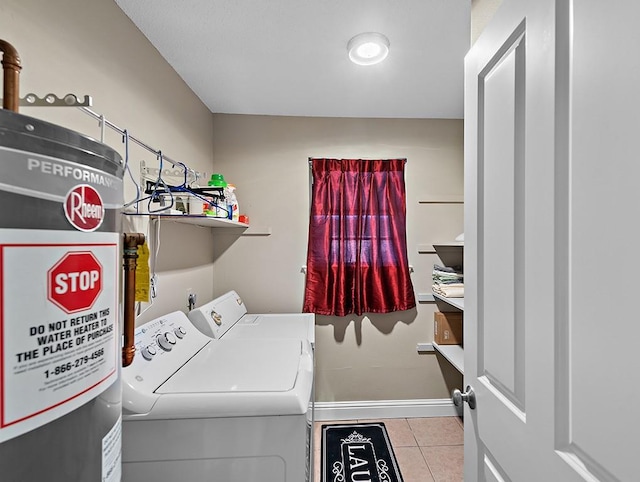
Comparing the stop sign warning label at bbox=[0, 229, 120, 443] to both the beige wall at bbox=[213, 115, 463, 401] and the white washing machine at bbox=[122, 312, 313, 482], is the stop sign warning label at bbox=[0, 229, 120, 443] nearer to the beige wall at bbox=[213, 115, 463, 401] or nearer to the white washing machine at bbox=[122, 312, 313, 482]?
the white washing machine at bbox=[122, 312, 313, 482]

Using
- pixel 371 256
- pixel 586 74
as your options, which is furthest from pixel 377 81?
pixel 586 74

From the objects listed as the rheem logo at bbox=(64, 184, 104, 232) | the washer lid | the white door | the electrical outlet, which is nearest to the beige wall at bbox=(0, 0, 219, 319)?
the electrical outlet

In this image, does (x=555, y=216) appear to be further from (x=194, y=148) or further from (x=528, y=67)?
(x=194, y=148)

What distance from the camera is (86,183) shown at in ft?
1.53

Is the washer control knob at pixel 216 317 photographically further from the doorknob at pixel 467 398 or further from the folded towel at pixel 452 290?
the folded towel at pixel 452 290

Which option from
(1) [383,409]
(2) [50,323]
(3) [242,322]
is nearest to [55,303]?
(2) [50,323]

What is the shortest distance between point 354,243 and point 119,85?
5.90 feet

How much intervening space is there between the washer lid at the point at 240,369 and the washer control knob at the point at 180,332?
0.12m

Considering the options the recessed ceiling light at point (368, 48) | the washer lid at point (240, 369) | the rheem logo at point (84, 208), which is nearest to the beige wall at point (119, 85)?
the washer lid at point (240, 369)

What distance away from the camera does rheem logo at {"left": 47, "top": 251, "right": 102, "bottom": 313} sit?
422 mm

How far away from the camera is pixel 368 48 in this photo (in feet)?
5.75

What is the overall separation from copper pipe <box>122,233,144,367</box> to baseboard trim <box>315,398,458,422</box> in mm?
2271

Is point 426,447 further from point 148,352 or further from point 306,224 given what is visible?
point 148,352

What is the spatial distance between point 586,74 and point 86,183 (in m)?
0.77
